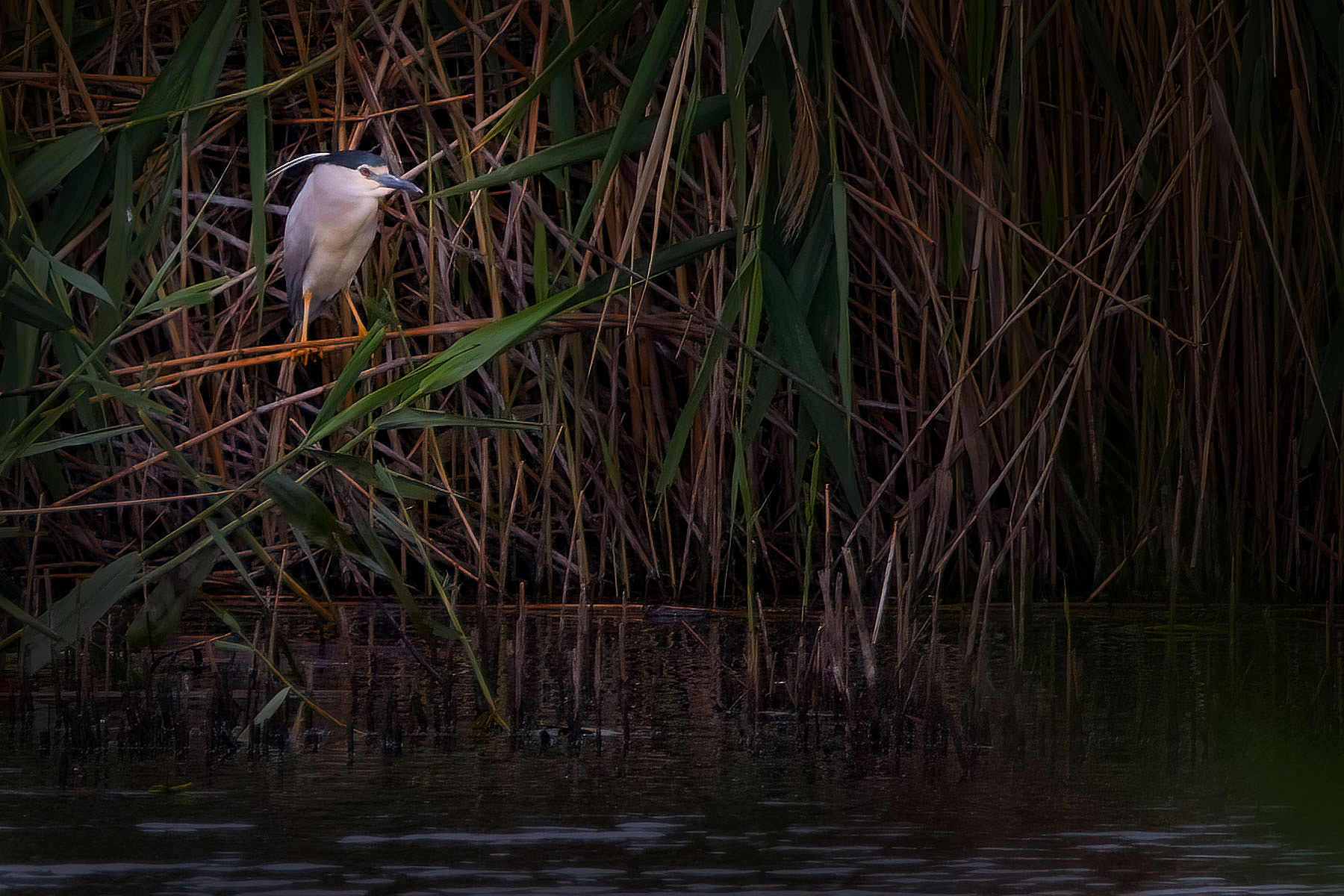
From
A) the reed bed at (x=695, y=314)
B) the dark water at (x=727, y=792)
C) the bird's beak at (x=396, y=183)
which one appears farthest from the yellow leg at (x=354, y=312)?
the dark water at (x=727, y=792)

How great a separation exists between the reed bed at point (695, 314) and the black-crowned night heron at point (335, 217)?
0.13 meters

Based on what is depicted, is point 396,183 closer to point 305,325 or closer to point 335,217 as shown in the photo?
point 335,217

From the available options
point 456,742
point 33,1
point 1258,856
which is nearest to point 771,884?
point 1258,856

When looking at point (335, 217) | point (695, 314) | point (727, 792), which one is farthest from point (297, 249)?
point (727, 792)

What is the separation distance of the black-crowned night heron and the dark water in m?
1.11

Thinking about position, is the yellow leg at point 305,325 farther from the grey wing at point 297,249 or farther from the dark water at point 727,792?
the dark water at point 727,792

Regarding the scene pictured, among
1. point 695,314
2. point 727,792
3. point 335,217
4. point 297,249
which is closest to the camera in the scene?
point 727,792

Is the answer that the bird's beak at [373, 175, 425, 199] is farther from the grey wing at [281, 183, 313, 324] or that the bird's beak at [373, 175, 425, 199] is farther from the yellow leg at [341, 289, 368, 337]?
the yellow leg at [341, 289, 368, 337]

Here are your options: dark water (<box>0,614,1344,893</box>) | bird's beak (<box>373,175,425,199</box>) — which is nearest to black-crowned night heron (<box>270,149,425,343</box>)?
bird's beak (<box>373,175,425,199</box>)

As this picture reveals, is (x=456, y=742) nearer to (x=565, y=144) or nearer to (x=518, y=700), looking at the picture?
(x=518, y=700)

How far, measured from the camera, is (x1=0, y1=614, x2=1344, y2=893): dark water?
187 cm

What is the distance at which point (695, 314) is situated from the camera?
3.10 meters

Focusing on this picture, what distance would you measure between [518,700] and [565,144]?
900mm

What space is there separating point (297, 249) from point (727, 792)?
2.16 metres
